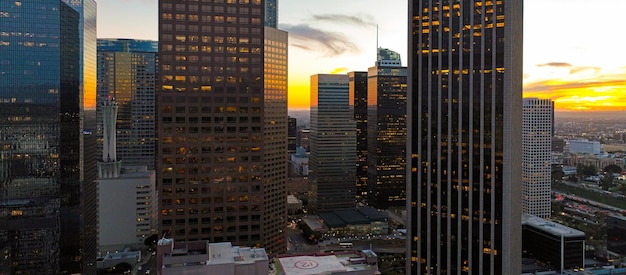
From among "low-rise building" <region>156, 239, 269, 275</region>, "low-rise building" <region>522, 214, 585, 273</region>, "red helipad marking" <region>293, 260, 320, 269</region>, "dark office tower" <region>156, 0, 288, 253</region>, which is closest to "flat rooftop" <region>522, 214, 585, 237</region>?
"low-rise building" <region>522, 214, 585, 273</region>

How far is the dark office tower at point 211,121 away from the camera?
14850 cm

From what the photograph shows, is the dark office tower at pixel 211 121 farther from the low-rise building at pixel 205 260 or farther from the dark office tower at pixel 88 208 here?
the low-rise building at pixel 205 260

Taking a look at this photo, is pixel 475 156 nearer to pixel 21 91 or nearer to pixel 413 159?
pixel 413 159

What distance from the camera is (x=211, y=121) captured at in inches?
5994

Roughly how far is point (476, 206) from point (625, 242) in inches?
4251

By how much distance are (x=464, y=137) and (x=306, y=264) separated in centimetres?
6890

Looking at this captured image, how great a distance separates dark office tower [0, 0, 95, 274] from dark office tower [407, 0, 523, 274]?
118 metres

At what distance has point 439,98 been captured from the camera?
465 ft

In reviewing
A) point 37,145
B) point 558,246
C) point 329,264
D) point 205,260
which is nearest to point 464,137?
point 329,264

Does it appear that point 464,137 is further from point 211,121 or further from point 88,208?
point 88,208

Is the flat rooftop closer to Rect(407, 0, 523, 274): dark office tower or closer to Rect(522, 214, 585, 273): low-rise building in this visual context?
Rect(522, 214, 585, 273): low-rise building

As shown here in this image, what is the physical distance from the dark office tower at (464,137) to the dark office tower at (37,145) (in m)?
118

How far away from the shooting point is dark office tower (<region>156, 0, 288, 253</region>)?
148500 millimetres

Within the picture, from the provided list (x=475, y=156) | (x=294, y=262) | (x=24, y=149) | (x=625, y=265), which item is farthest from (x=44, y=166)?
(x=625, y=265)
